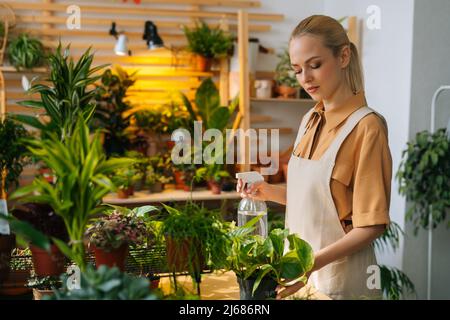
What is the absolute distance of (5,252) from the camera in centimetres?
146

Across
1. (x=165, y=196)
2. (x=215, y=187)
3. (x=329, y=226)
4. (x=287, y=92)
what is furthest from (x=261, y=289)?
(x=287, y=92)

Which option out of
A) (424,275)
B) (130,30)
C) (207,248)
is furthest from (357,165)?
(130,30)

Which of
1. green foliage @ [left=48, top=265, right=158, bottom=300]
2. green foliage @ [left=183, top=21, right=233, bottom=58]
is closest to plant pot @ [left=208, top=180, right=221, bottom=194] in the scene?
green foliage @ [left=183, top=21, right=233, bottom=58]

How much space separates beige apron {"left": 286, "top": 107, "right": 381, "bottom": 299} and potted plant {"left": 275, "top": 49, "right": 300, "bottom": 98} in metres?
2.97

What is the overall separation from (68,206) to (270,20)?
14.2 feet


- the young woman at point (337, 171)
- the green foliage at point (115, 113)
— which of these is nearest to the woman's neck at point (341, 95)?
the young woman at point (337, 171)

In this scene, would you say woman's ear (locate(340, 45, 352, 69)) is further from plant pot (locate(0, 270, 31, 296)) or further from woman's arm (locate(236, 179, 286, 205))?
plant pot (locate(0, 270, 31, 296))

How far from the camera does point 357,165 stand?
5.66ft

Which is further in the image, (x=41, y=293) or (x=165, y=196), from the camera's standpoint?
(x=165, y=196)

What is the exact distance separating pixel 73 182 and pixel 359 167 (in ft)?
3.00

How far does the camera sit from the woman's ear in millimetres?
1726

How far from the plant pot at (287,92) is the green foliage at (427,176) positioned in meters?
1.27

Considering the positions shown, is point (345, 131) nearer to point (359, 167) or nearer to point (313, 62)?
point (359, 167)
